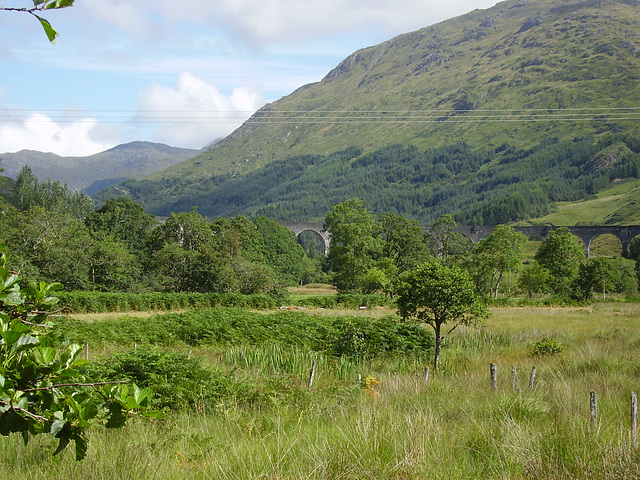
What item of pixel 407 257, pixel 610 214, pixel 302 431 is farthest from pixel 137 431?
pixel 610 214

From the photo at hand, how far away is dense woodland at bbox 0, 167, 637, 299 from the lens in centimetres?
3925

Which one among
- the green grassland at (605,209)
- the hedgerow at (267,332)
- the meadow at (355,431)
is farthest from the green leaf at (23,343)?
the green grassland at (605,209)

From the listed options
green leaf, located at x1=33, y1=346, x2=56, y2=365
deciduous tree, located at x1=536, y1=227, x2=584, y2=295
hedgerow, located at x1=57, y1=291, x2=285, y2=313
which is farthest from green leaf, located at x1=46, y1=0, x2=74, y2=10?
deciduous tree, located at x1=536, y1=227, x2=584, y2=295

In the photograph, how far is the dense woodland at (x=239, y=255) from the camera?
129 feet

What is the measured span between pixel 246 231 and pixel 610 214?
106 m

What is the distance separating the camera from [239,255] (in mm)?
44562

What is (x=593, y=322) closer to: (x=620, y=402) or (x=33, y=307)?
(x=620, y=402)

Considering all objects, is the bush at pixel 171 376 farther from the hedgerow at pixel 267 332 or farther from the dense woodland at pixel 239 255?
the dense woodland at pixel 239 255

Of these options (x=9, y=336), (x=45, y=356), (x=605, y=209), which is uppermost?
(x=9, y=336)

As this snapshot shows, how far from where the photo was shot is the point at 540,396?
6707 mm

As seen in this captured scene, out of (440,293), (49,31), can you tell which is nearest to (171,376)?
(49,31)

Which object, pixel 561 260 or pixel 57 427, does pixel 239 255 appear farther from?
pixel 57 427

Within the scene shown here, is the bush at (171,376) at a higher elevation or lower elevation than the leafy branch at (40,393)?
A: lower

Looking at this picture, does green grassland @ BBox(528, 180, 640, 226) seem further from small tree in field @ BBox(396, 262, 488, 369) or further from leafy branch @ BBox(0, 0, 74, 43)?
leafy branch @ BBox(0, 0, 74, 43)
